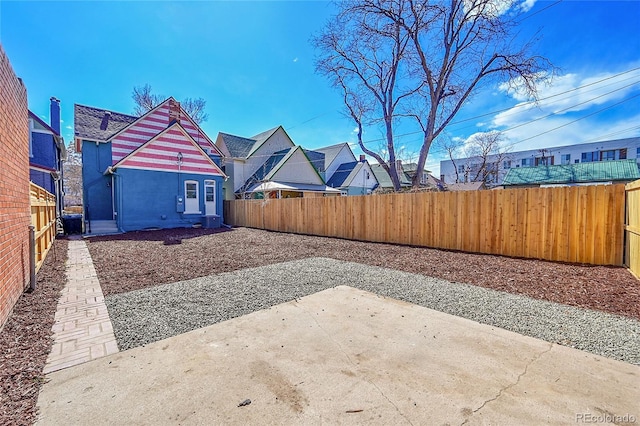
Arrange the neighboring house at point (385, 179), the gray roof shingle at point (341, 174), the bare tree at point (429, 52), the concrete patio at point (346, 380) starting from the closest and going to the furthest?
1. the concrete patio at point (346, 380)
2. the bare tree at point (429, 52)
3. the gray roof shingle at point (341, 174)
4. the neighboring house at point (385, 179)

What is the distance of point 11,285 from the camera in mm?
3574

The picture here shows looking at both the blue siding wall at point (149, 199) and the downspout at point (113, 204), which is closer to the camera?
the blue siding wall at point (149, 199)

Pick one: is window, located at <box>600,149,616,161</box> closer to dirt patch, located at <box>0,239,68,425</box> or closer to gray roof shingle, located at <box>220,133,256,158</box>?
gray roof shingle, located at <box>220,133,256,158</box>

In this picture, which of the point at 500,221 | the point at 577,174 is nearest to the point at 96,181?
the point at 500,221

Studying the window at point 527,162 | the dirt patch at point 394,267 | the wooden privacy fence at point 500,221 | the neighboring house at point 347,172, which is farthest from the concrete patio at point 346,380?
the window at point 527,162

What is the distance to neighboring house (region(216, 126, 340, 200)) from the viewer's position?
2192 cm

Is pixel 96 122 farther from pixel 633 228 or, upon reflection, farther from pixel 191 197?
pixel 633 228

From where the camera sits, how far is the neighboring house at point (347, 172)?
95.1 ft

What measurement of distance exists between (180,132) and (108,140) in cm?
398

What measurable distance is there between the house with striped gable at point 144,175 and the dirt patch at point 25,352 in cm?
1138

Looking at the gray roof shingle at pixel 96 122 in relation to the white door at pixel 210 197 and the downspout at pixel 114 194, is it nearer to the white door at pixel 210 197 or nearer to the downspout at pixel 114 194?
the downspout at pixel 114 194

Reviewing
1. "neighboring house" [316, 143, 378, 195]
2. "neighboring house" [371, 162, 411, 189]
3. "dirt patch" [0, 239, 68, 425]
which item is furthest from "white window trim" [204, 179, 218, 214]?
"neighboring house" [371, 162, 411, 189]

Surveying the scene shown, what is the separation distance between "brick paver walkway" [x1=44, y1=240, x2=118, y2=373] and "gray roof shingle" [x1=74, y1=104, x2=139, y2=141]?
14062 millimetres

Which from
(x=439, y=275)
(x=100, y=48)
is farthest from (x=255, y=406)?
(x=100, y=48)
